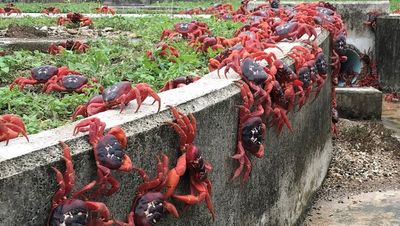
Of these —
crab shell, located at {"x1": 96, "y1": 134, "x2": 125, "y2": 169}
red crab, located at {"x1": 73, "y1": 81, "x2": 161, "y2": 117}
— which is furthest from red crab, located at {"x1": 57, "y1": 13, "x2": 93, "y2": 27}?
crab shell, located at {"x1": 96, "y1": 134, "x2": 125, "y2": 169}

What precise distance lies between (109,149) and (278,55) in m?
2.85

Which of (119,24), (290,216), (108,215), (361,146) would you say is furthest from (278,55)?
(119,24)

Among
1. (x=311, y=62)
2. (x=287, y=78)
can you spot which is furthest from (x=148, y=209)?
(x=311, y=62)

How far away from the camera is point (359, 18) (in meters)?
13.1

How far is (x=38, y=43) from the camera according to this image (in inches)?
287

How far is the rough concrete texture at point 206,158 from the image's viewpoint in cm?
249

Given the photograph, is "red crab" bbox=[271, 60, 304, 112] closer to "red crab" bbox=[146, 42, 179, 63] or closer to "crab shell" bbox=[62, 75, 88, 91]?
"red crab" bbox=[146, 42, 179, 63]

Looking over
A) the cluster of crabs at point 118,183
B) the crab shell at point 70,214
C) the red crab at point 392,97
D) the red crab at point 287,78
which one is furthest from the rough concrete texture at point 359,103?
the crab shell at point 70,214

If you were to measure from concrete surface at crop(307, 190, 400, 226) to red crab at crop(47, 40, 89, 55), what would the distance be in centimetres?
239

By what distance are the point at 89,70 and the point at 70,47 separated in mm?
1554

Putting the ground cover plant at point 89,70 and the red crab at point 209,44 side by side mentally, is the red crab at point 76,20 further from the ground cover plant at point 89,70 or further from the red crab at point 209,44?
the red crab at point 209,44

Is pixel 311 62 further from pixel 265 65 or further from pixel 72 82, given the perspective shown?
pixel 72 82

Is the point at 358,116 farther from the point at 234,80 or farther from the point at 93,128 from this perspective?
→ the point at 93,128

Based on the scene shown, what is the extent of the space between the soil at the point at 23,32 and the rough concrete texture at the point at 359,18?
5538 mm
